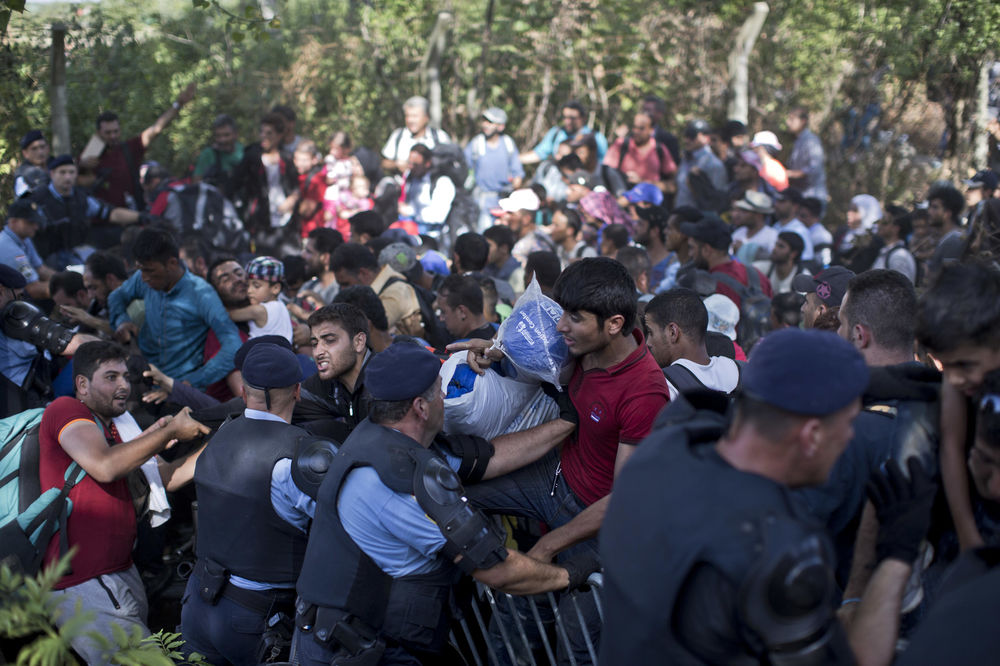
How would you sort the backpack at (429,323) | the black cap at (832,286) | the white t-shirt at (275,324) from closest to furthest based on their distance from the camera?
the black cap at (832,286) < the white t-shirt at (275,324) < the backpack at (429,323)

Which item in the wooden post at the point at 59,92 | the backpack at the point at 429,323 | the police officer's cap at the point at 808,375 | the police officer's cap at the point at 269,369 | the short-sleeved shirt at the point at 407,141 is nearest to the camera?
the police officer's cap at the point at 808,375

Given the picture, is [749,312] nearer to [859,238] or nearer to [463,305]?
[463,305]

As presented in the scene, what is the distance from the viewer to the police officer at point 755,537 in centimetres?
190

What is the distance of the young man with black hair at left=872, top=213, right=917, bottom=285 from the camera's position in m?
8.31

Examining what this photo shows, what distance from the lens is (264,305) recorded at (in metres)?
6.54

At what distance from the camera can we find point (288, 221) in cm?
1133

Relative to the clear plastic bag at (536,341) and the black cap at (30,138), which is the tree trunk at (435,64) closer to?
the black cap at (30,138)

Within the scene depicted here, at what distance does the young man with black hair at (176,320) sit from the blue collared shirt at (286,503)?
7.98ft

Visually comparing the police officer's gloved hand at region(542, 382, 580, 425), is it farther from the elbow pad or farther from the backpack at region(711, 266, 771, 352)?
the elbow pad

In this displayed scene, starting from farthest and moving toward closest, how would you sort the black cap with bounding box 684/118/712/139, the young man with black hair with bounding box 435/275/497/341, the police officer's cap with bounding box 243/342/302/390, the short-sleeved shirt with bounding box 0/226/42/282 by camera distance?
the black cap with bounding box 684/118/712/139 → the short-sleeved shirt with bounding box 0/226/42/282 → the young man with black hair with bounding box 435/275/497/341 → the police officer's cap with bounding box 243/342/302/390

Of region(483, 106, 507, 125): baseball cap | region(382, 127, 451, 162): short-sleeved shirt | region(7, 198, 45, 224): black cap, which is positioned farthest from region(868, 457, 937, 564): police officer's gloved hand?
region(483, 106, 507, 125): baseball cap

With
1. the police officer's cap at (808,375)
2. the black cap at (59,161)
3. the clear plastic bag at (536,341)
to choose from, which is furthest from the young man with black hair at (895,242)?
the black cap at (59,161)

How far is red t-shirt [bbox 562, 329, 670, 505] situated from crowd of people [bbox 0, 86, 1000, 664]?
0.05 ft

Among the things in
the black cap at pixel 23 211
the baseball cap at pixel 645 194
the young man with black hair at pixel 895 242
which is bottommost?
the young man with black hair at pixel 895 242
